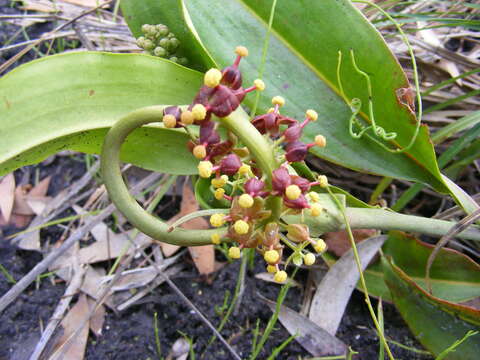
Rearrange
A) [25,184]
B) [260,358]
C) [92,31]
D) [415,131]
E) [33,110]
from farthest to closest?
[92,31]
[25,184]
[260,358]
[415,131]
[33,110]

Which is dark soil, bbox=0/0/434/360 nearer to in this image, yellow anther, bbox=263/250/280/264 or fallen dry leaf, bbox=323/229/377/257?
fallen dry leaf, bbox=323/229/377/257

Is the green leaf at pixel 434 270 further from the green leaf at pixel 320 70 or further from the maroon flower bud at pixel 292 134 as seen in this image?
the maroon flower bud at pixel 292 134

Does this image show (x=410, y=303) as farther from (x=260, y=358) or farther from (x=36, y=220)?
(x=36, y=220)

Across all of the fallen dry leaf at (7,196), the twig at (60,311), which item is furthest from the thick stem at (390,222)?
the fallen dry leaf at (7,196)

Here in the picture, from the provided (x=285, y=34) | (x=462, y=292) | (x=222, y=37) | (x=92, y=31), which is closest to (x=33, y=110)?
(x=222, y=37)

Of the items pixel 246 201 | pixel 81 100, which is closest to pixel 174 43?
pixel 81 100

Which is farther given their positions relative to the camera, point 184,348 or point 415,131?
point 184,348
